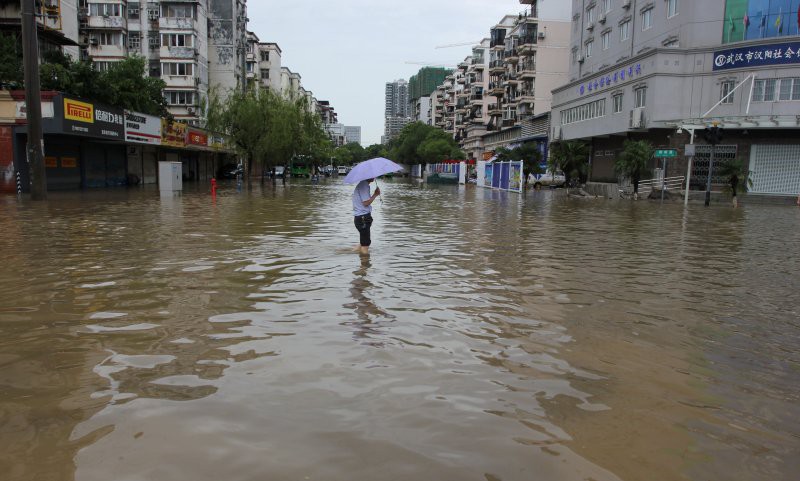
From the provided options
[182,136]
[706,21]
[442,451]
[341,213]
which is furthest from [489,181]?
[442,451]

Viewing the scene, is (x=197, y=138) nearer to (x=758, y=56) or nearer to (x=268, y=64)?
(x=758, y=56)

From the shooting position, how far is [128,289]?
814 cm

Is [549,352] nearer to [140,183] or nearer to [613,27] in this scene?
[140,183]

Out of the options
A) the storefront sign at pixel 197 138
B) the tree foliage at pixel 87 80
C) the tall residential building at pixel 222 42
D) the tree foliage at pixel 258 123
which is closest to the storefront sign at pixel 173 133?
the storefront sign at pixel 197 138

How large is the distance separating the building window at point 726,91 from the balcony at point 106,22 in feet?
173

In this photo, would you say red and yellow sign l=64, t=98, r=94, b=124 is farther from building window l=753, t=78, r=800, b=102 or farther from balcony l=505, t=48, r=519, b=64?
balcony l=505, t=48, r=519, b=64

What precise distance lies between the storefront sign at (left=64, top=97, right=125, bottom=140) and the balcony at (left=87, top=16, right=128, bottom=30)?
29640mm

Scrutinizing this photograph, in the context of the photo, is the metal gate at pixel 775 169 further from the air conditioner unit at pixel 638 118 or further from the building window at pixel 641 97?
the building window at pixel 641 97

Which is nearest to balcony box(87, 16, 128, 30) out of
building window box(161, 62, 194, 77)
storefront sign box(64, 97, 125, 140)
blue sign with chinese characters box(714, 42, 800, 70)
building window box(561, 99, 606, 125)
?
building window box(161, 62, 194, 77)

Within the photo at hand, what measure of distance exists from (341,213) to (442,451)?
1898cm

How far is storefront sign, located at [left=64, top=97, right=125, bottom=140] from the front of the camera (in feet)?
95.5

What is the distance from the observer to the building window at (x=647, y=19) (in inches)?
1800

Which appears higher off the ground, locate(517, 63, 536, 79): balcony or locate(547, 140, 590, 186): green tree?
locate(517, 63, 536, 79): balcony

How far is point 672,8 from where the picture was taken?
43.1 metres
